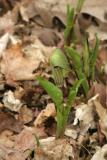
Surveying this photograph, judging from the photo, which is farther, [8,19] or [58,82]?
[8,19]

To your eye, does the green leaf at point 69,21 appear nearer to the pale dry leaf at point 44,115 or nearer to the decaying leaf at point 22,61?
the decaying leaf at point 22,61

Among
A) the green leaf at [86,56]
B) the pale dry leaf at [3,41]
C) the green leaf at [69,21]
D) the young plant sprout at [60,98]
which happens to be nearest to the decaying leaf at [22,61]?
the pale dry leaf at [3,41]

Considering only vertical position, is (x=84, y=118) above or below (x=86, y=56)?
below

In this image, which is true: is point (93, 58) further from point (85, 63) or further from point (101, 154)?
point (101, 154)

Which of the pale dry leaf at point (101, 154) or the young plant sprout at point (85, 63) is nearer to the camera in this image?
the pale dry leaf at point (101, 154)

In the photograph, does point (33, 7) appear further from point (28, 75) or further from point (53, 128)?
point (53, 128)

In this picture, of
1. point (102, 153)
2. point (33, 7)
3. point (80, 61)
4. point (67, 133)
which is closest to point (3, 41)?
point (33, 7)

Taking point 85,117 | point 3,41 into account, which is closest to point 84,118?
point 85,117

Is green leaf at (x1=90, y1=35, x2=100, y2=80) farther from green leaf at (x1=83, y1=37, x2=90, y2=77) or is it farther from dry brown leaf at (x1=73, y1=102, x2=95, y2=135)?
dry brown leaf at (x1=73, y1=102, x2=95, y2=135)

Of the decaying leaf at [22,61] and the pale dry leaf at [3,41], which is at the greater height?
the pale dry leaf at [3,41]
